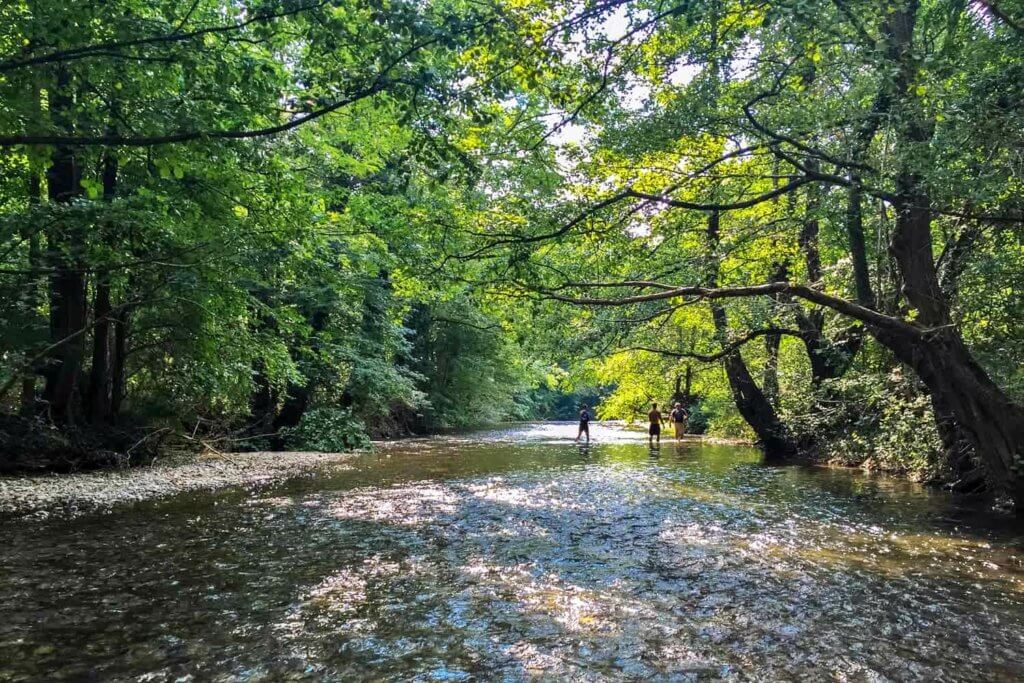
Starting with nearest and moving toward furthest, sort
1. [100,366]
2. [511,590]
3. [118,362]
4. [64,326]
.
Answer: [511,590], [64,326], [100,366], [118,362]

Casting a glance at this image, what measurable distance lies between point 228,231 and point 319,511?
6.19 meters

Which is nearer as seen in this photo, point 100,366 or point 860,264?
point 860,264

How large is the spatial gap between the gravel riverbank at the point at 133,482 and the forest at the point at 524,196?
1281mm

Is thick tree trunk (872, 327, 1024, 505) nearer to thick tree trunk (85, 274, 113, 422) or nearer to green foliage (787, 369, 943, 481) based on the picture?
green foliage (787, 369, 943, 481)

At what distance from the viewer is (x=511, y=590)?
6449mm

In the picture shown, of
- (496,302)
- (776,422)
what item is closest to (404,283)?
(496,302)

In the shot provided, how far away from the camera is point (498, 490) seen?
13.1 meters

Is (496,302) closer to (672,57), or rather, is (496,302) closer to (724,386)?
(672,57)

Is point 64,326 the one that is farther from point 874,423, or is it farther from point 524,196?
point 874,423

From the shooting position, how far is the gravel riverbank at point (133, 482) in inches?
411

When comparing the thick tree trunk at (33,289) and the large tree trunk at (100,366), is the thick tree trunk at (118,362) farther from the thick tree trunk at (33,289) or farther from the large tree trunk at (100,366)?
the thick tree trunk at (33,289)

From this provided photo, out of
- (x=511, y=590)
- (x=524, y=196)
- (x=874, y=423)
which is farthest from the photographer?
(x=874, y=423)

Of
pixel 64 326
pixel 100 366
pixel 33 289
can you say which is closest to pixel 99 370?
pixel 100 366

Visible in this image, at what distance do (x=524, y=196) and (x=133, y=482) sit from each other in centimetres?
977
